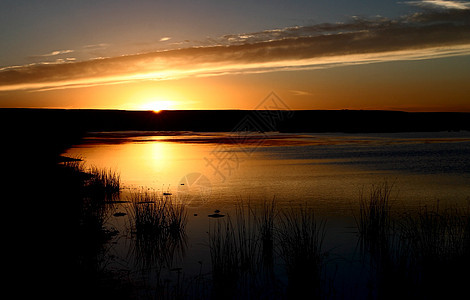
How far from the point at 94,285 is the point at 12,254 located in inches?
75.2

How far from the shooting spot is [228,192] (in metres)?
19.2

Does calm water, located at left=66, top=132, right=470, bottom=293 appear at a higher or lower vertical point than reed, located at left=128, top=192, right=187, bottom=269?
higher

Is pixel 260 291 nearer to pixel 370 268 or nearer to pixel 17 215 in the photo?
pixel 370 268

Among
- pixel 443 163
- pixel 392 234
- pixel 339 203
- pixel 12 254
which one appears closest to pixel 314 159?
pixel 443 163

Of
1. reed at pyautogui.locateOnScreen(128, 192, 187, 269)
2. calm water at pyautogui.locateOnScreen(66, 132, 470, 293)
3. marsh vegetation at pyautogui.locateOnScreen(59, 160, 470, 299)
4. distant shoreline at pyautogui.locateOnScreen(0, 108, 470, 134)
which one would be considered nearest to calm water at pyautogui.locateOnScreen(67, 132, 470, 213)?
calm water at pyautogui.locateOnScreen(66, 132, 470, 293)

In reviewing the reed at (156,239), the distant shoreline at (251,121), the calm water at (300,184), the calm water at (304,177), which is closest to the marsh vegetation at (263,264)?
the reed at (156,239)

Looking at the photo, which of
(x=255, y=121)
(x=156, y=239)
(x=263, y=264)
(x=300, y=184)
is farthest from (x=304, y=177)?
(x=255, y=121)

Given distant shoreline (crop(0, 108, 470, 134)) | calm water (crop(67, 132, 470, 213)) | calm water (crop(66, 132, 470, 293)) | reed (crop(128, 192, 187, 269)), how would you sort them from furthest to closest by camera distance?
1. distant shoreline (crop(0, 108, 470, 134))
2. calm water (crop(67, 132, 470, 213))
3. calm water (crop(66, 132, 470, 293))
4. reed (crop(128, 192, 187, 269))

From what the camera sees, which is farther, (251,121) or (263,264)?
(251,121)

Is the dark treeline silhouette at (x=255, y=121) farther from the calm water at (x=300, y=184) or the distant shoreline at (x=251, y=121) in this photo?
the calm water at (x=300, y=184)

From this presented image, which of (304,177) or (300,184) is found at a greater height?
(304,177)

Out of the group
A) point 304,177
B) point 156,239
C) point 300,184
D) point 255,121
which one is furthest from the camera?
point 255,121

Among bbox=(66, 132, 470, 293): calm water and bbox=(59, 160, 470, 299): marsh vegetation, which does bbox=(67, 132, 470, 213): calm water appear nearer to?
bbox=(66, 132, 470, 293): calm water

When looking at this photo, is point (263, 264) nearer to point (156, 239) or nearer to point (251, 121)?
point (156, 239)
